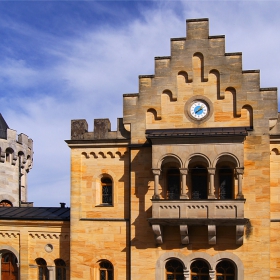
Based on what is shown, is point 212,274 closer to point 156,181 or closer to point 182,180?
point 182,180

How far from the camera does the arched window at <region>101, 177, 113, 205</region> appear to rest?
75.6ft

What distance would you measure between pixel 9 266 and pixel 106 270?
6.69 m

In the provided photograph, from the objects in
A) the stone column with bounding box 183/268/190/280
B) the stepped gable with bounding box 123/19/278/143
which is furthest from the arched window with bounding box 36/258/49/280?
the stepped gable with bounding box 123/19/278/143

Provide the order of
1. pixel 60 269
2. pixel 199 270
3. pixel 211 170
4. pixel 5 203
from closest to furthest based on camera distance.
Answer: pixel 211 170
pixel 199 270
pixel 60 269
pixel 5 203

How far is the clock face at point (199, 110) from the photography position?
2180 cm

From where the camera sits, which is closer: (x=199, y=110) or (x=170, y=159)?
(x=170, y=159)

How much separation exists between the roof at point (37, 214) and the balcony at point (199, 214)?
6210mm

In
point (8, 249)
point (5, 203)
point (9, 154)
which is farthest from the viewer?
point (9, 154)

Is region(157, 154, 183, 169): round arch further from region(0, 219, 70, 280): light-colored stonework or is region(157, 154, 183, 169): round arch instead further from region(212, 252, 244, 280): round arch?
region(0, 219, 70, 280): light-colored stonework

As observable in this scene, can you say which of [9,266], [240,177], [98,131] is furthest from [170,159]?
[9,266]

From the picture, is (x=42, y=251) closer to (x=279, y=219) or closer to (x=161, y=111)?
(x=161, y=111)

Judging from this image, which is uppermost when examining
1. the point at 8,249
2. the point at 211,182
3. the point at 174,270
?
the point at 211,182

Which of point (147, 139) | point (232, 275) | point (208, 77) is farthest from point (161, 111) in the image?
point (232, 275)

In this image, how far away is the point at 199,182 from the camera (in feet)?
71.6
